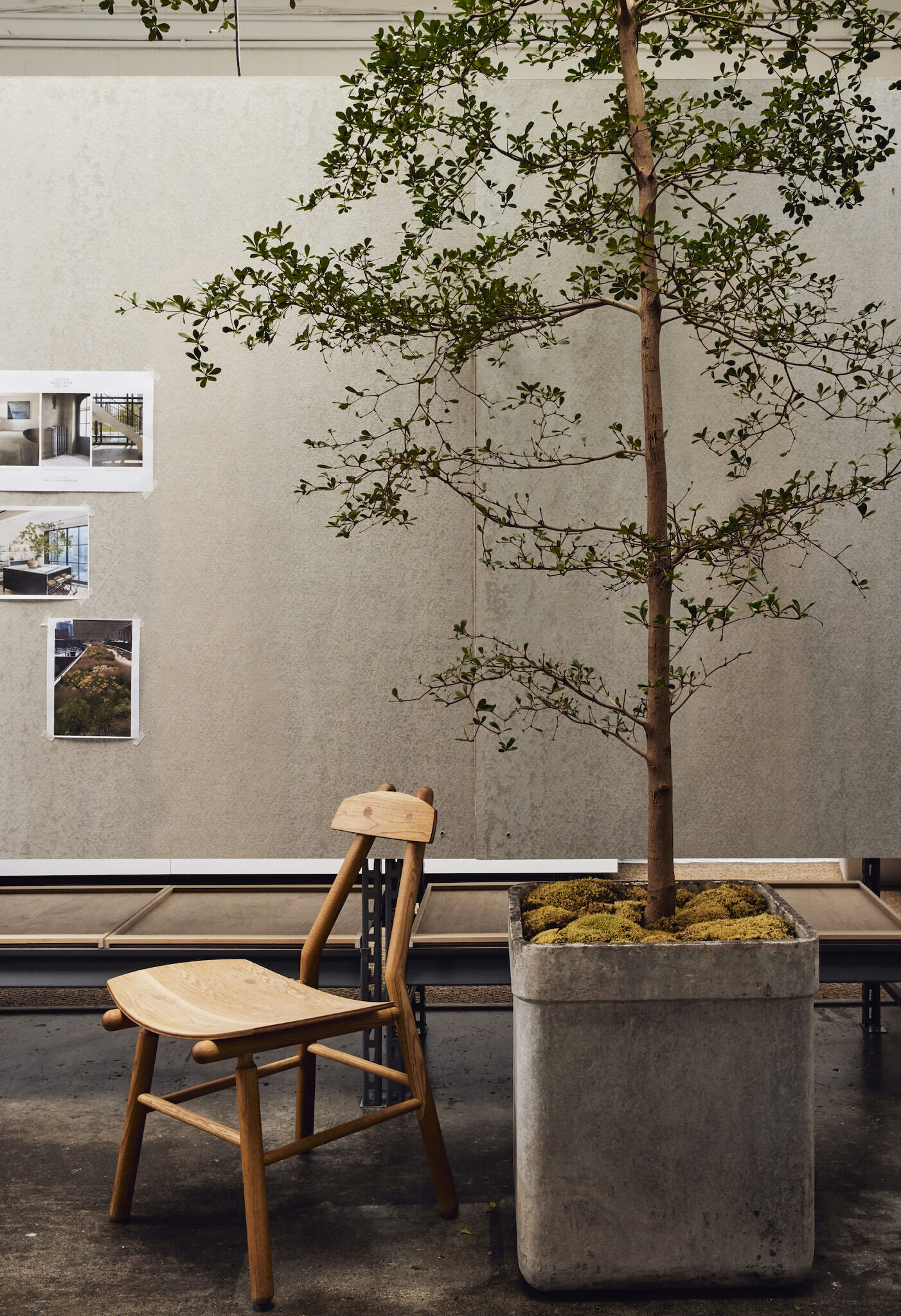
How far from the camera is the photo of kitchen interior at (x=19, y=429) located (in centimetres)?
278

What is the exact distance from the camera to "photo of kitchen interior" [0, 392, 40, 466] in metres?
2.78

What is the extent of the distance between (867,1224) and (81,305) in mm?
2852

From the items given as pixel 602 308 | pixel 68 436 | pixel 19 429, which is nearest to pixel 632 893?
pixel 602 308

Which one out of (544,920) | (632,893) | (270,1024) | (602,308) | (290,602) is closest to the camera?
(270,1024)

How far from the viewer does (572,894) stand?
214cm

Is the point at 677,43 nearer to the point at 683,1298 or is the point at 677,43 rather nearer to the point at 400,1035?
the point at 400,1035

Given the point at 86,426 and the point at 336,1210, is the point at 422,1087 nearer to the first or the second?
the point at 336,1210

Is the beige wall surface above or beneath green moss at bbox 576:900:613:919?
above

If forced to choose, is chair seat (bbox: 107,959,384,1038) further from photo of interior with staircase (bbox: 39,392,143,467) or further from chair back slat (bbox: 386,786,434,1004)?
photo of interior with staircase (bbox: 39,392,143,467)

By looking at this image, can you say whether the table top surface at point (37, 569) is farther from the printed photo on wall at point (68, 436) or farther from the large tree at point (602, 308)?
the large tree at point (602, 308)

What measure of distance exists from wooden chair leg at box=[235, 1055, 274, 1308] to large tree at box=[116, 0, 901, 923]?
76cm

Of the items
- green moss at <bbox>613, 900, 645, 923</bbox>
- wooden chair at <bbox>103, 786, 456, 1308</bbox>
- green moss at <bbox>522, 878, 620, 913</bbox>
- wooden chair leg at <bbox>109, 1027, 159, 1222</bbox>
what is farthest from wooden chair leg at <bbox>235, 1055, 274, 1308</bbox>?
green moss at <bbox>613, 900, 645, 923</bbox>

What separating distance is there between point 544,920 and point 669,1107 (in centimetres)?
40

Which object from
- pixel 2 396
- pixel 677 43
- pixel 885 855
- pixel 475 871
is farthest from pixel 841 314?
pixel 475 871
